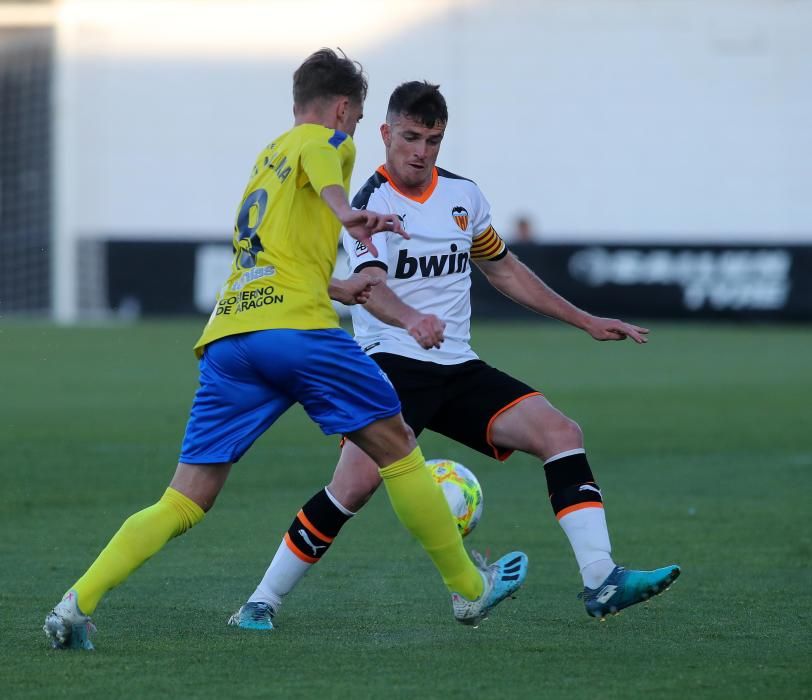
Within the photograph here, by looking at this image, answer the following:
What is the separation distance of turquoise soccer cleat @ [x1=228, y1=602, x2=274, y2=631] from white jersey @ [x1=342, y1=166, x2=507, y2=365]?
1.03 m

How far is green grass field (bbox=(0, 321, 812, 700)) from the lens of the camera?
4.57m

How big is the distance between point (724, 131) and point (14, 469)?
79.3 feet

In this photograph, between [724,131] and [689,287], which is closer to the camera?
[689,287]

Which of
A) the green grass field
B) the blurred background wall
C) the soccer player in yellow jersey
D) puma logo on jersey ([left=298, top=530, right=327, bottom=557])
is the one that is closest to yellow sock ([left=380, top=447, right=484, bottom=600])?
the soccer player in yellow jersey

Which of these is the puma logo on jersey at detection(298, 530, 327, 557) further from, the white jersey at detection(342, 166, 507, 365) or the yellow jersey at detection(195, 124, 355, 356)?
the yellow jersey at detection(195, 124, 355, 356)

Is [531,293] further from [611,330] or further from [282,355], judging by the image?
[282,355]

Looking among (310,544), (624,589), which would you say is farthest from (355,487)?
(624,589)

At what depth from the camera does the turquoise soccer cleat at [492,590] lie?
520 cm

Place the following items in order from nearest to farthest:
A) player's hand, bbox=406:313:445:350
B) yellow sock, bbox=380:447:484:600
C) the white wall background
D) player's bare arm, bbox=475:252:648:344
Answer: player's hand, bbox=406:313:445:350
yellow sock, bbox=380:447:484:600
player's bare arm, bbox=475:252:648:344
the white wall background

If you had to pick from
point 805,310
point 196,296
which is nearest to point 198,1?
point 196,296

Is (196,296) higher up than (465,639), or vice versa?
(465,639)

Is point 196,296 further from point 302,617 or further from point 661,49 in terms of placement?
point 302,617

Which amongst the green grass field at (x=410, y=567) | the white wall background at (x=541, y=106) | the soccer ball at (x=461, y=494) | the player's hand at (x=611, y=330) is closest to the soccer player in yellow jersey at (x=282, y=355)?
the green grass field at (x=410, y=567)

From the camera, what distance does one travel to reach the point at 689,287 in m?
24.5
